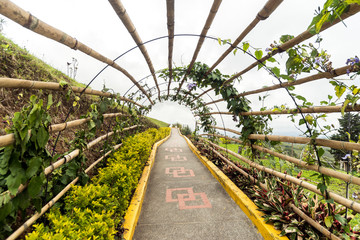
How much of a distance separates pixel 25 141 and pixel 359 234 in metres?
3.43

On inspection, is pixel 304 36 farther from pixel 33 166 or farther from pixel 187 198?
pixel 187 198

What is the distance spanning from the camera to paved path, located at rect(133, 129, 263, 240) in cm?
227

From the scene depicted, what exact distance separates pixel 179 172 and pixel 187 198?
1.54 m

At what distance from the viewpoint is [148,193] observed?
3.47 m

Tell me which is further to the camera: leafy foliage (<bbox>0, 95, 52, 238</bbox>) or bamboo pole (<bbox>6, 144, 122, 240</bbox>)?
bamboo pole (<bbox>6, 144, 122, 240</bbox>)

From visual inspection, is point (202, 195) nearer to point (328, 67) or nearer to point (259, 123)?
point (259, 123)

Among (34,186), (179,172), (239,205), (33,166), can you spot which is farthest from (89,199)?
(179,172)

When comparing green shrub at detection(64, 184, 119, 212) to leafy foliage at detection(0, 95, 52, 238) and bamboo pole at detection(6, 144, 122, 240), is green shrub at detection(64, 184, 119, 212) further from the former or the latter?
leafy foliage at detection(0, 95, 52, 238)

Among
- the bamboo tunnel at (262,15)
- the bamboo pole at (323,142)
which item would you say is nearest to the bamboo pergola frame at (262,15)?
the bamboo tunnel at (262,15)

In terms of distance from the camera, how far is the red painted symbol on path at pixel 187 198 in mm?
2982

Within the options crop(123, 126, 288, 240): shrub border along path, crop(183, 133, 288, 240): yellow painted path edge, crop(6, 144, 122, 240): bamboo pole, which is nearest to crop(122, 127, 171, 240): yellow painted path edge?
crop(123, 126, 288, 240): shrub border along path

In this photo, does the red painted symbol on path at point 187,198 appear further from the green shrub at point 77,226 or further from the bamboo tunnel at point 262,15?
the bamboo tunnel at point 262,15

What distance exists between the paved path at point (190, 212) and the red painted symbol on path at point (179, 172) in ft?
0.54

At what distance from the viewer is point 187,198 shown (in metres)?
3.24
